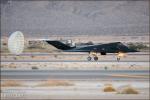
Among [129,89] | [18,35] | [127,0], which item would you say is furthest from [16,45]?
[127,0]

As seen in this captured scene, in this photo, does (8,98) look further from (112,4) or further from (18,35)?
(112,4)

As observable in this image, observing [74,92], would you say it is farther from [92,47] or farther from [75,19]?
[75,19]

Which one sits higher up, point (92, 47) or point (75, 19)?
point (75, 19)

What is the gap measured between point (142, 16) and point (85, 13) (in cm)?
1563

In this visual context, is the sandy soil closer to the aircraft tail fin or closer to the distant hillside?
the aircraft tail fin

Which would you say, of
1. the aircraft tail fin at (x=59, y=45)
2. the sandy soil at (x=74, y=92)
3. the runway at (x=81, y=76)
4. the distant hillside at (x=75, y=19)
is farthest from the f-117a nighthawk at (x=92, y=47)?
the distant hillside at (x=75, y=19)

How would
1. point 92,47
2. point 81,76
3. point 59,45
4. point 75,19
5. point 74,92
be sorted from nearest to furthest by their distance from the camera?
point 74,92, point 81,76, point 92,47, point 59,45, point 75,19

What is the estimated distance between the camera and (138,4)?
589 feet

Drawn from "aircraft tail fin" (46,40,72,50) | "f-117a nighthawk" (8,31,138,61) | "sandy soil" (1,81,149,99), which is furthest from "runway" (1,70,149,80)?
"aircraft tail fin" (46,40,72,50)

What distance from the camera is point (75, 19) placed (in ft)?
568

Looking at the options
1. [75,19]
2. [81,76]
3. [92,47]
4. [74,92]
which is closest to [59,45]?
[92,47]

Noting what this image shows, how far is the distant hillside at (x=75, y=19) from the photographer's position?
554ft

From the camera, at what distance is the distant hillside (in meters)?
169

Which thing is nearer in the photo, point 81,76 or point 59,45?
point 81,76
